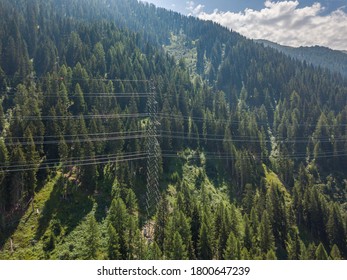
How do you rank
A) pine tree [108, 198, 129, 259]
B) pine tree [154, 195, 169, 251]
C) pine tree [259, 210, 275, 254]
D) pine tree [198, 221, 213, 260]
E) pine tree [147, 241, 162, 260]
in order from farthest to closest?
pine tree [259, 210, 275, 254], pine tree [154, 195, 169, 251], pine tree [198, 221, 213, 260], pine tree [108, 198, 129, 259], pine tree [147, 241, 162, 260]

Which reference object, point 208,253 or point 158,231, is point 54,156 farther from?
point 208,253

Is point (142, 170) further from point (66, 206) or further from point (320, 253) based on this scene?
point (320, 253)

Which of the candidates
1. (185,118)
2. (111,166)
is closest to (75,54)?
(185,118)

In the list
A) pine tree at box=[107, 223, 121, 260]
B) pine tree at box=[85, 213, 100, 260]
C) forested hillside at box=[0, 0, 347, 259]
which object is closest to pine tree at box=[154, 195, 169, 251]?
forested hillside at box=[0, 0, 347, 259]

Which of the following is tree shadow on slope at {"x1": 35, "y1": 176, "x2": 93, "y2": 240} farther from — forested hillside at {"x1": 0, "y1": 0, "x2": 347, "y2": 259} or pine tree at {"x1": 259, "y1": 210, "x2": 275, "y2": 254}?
pine tree at {"x1": 259, "y1": 210, "x2": 275, "y2": 254}

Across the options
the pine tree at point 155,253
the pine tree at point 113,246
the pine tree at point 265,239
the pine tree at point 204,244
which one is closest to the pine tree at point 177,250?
the pine tree at point 155,253

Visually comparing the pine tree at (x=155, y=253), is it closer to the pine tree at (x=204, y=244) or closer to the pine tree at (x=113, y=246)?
the pine tree at (x=113, y=246)

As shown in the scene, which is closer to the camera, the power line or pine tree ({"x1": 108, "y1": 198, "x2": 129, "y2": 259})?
pine tree ({"x1": 108, "y1": 198, "x2": 129, "y2": 259})
